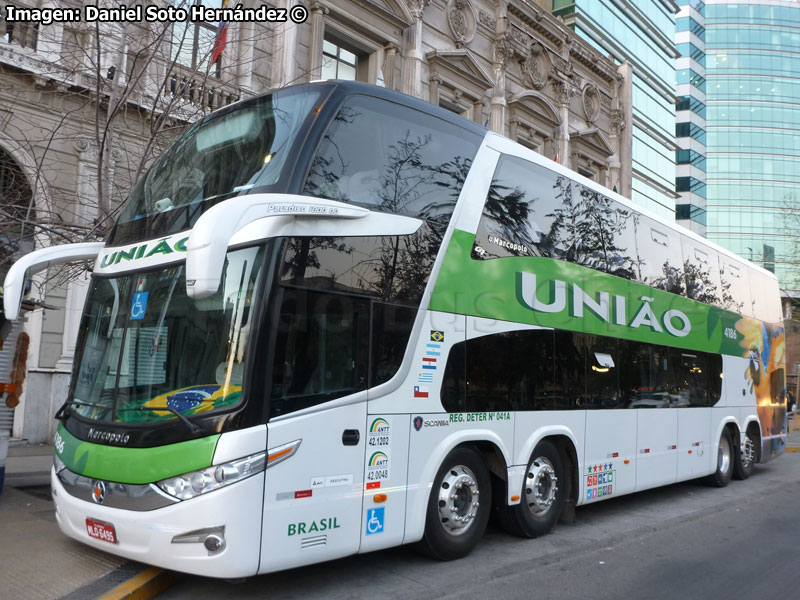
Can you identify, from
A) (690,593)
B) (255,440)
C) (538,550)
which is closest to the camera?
(255,440)

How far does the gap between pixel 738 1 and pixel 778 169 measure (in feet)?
71.2

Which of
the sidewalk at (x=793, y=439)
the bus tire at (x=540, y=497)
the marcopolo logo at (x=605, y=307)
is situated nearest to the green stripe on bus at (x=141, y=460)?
the bus tire at (x=540, y=497)

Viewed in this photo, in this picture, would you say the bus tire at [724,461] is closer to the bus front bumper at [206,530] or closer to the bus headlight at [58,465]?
the bus front bumper at [206,530]

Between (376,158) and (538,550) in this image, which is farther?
(538,550)

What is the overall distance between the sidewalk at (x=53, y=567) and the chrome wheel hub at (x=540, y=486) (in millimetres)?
3906

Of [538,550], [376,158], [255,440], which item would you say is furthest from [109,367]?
[538,550]

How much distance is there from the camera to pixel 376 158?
639 centimetres

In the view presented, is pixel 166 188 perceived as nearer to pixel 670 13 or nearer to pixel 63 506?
pixel 63 506

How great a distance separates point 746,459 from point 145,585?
11645 mm

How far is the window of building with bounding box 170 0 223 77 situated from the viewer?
36.0 feet

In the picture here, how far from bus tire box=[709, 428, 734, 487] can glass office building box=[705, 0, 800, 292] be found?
78393 millimetres

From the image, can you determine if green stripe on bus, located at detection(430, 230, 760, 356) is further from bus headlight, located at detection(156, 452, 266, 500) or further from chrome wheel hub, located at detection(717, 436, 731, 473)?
bus headlight, located at detection(156, 452, 266, 500)

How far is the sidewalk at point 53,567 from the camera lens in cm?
523

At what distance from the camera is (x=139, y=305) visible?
5.78m
